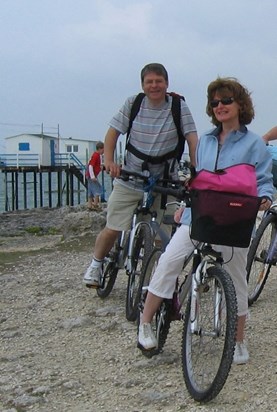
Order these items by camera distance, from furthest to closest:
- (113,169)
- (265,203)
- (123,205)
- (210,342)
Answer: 1. (123,205)
2. (113,169)
3. (265,203)
4. (210,342)

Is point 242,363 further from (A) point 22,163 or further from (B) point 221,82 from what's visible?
(A) point 22,163

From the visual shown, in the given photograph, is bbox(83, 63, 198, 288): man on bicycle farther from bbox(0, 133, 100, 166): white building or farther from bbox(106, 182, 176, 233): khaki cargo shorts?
bbox(0, 133, 100, 166): white building

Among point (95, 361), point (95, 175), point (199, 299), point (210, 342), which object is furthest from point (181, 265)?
point (95, 175)

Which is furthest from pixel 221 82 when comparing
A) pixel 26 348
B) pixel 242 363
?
pixel 26 348

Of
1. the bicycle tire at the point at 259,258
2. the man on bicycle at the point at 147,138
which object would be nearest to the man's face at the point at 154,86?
the man on bicycle at the point at 147,138

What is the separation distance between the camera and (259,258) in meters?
6.11

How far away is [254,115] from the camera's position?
4348mm

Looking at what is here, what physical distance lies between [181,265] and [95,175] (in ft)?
55.2

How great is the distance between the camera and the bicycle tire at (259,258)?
591cm

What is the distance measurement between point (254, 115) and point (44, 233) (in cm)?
1711

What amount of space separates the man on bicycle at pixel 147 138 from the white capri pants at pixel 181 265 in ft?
4.83

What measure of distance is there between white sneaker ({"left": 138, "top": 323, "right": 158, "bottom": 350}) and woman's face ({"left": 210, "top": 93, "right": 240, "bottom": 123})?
56.8 inches

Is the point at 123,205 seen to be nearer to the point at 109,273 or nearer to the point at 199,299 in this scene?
the point at 109,273

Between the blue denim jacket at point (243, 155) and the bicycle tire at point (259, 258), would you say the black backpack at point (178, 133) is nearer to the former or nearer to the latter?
the bicycle tire at point (259, 258)
